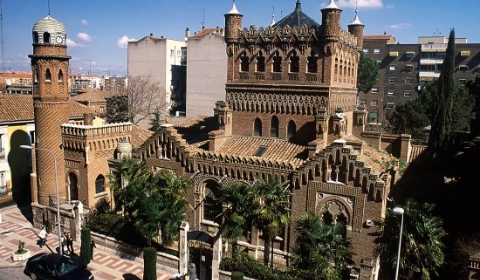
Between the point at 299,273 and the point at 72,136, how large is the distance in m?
21.4

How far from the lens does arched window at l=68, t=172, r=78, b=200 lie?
33.3 m

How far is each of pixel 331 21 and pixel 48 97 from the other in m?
22.8

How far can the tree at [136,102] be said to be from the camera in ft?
220

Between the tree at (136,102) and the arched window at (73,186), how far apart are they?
3333cm

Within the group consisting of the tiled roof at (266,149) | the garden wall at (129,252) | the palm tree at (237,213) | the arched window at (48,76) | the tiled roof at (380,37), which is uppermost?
the tiled roof at (380,37)

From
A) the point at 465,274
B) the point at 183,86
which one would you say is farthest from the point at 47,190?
the point at 183,86

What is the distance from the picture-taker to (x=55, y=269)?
2350 centimetres

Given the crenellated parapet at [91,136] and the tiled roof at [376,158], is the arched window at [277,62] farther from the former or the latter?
the crenellated parapet at [91,136]

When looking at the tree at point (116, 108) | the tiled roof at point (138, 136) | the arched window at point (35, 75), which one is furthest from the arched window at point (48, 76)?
the tree at point (116, 108)

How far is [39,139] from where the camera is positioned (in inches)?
1267

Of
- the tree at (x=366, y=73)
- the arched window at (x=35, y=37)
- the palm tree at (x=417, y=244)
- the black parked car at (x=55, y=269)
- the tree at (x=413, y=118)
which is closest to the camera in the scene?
the palm tree at (x=417, y=244)

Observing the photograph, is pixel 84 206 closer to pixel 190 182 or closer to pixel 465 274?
pixel 190 182

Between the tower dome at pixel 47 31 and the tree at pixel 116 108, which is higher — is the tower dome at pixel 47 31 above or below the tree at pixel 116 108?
above

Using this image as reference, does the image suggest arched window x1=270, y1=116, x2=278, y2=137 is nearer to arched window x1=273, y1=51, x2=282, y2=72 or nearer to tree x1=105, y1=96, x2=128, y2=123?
arched window x1=273, y1=51, x2=282, y2=72
